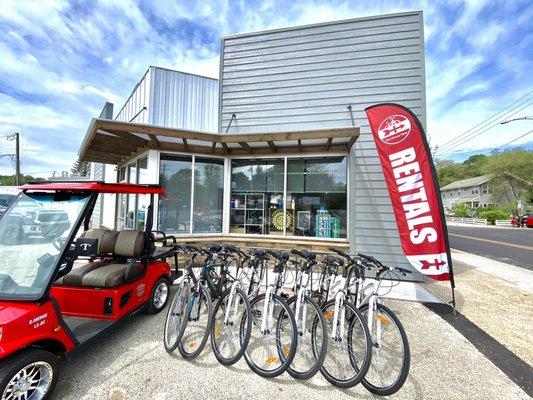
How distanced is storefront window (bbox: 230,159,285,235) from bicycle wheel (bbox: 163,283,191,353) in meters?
3.52

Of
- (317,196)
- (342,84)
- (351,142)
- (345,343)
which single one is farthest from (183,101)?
(345,343)

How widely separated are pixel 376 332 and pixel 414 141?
2.89 metres

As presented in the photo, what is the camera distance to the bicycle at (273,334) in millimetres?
2318

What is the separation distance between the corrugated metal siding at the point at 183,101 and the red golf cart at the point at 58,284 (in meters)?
4.61

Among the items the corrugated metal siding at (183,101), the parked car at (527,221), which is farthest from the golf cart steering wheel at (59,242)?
the parked car at (527,221)

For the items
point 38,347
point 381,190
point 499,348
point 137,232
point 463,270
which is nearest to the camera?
point 38,347

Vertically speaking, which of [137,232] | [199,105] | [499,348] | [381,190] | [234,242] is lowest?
[499,348]

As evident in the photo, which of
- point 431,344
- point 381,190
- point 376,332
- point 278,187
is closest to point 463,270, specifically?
point 381,190

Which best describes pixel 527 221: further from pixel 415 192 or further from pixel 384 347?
pixel 384 347

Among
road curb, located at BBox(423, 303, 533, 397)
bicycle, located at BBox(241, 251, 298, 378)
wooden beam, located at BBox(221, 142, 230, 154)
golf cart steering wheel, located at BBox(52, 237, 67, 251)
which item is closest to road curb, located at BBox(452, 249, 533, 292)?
road curb, located at BBox(423, 303, 533, 397)

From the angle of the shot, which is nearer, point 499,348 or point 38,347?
point 38,347

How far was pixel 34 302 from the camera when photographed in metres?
1.88

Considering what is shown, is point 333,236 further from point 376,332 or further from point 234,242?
point 376,332

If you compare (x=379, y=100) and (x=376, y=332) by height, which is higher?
(x=379, y=100)
